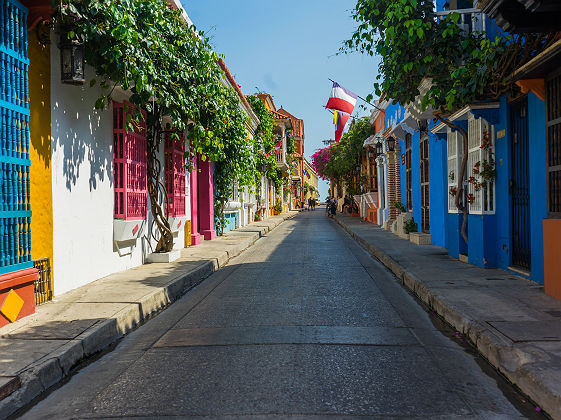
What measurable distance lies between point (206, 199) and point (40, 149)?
35.0 ft

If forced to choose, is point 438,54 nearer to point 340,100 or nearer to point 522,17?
point 522,17

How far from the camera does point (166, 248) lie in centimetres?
1094

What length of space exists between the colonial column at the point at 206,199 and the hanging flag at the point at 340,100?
19.4 ft

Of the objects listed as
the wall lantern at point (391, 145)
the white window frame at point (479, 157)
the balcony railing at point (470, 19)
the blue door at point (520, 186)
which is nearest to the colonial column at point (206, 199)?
the wall lantern at point (391, 145)

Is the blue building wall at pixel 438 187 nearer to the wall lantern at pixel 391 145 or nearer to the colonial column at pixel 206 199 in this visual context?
the wall lantern at pixel 391 145

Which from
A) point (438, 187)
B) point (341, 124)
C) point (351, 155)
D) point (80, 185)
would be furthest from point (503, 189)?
point (351, 155)

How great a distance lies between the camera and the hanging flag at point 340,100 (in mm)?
20000

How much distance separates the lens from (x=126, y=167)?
9156mm

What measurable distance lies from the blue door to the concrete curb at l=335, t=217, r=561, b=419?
7.91 ft

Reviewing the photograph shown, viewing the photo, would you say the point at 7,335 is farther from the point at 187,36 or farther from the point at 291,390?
the point at 187,36

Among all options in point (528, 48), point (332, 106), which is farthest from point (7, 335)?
point (332, 106)

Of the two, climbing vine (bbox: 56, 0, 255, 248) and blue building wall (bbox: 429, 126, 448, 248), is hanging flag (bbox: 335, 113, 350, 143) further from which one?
climbing vine (bbox: 56, 0, 255, 248)

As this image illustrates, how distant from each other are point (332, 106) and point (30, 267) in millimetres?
15749

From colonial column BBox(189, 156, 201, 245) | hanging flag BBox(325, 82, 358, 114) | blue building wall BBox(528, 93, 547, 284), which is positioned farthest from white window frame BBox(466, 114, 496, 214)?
hanging flag BBox(325, 82, 358, 114)
